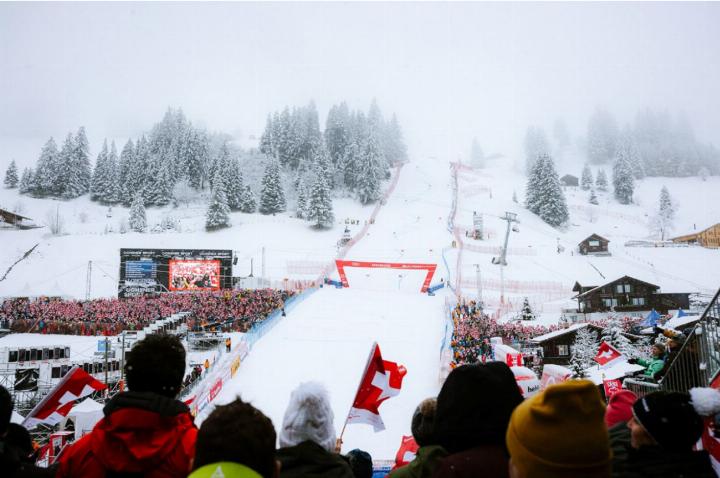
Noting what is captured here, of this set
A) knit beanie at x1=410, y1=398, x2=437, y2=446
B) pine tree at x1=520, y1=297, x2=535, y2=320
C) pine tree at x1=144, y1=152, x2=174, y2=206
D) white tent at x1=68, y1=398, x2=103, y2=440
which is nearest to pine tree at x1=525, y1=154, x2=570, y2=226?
pine tree at x1=520, y1=297, x2=535, y2=320

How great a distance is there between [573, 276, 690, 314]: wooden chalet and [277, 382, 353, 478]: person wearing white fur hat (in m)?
31.7

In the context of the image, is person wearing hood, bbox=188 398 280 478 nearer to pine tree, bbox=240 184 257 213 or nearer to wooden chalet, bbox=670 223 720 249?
pine tree, bbox=240 184 257 213

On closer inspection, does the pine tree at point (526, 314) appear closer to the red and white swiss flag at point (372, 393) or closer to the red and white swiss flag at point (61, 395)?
the red and white swiss flag at point (372, 393)

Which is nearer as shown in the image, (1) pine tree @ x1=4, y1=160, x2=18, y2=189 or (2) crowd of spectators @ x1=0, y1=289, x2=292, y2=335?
(2) crowd of spectators @ x1=0, y1=289, x2=292, y2=335

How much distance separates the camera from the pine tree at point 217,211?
5281 cm

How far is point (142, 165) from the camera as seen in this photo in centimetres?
6912

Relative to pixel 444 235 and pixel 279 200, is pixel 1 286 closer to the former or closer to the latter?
pixel 279 200

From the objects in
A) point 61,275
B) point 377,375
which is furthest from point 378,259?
point 377,375

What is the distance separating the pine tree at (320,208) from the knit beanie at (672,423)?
52.4 meters

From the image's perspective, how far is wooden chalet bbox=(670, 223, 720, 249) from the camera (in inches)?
2165

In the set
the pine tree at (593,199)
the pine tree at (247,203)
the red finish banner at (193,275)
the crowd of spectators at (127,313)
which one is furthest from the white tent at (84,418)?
the pine tree at (593,199)

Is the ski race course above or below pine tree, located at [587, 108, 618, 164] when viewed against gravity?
below

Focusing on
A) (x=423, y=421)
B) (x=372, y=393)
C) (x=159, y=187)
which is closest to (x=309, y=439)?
(x=423, y=421)

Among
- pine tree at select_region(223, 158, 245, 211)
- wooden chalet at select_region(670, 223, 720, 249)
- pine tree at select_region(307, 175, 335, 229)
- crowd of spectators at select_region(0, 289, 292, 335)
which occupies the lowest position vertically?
crowd of spectators at select_region(0, 289, 292, 335)
